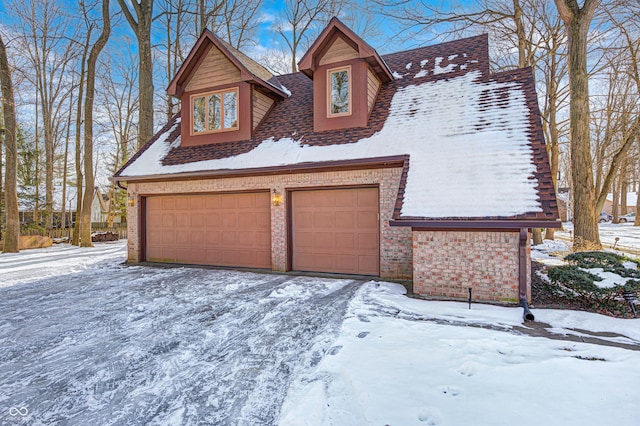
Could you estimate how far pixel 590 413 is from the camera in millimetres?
2537

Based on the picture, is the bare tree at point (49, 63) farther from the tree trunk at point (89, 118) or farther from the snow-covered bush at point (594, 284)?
the snow-covered bush at point (594, 284)

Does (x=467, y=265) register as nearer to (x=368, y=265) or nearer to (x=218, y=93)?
(x=368, y=265)

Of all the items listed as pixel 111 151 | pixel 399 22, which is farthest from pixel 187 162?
pixel 111 151

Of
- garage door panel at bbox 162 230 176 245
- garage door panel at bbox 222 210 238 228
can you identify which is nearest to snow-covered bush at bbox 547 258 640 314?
garage door panel at bbox 222 210 238 228

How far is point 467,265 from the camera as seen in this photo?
5.74 m

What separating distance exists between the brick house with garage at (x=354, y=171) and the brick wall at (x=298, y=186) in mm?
31

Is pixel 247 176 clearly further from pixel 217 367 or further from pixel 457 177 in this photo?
pixel 217 367

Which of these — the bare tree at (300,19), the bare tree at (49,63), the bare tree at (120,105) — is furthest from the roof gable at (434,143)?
the bare tree at (120,105)

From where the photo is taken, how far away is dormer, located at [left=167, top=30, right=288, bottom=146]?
376 inches

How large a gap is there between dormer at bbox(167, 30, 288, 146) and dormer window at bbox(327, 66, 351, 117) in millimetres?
2251

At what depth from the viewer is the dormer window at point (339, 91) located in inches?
336

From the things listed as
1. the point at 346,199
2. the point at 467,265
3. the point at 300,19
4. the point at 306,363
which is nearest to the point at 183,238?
the point at 346,199

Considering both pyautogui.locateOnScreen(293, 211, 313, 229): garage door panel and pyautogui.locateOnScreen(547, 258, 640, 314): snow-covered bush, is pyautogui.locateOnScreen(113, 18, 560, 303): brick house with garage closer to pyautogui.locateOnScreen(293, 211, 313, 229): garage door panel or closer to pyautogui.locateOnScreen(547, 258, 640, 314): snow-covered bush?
pyautogui.locateOnScreen(293, 211, 313, 229): garage door panel

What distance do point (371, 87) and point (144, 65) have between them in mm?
9623
